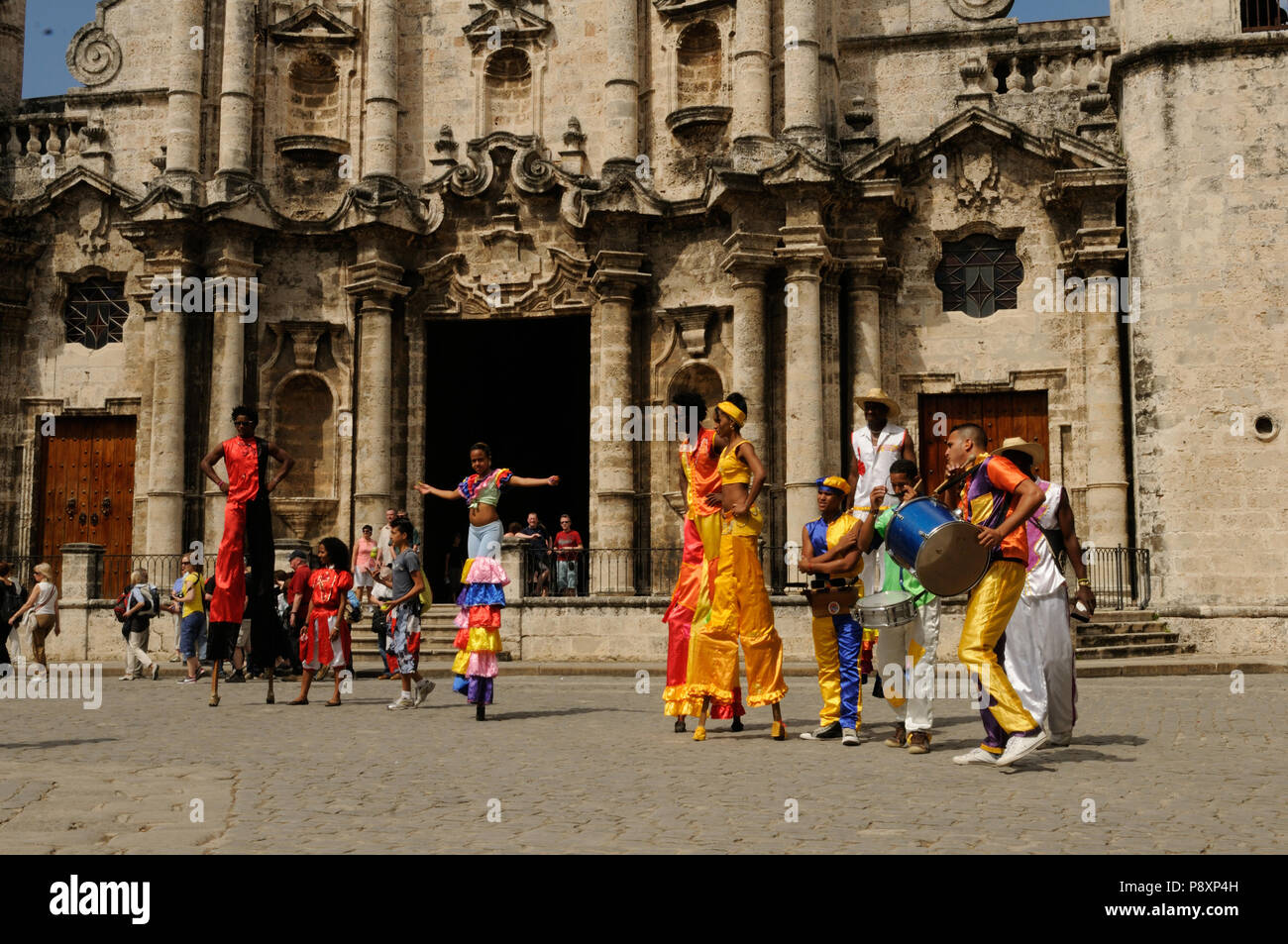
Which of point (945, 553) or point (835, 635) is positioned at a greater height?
point (945, 553)

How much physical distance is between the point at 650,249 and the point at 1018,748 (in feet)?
54.7

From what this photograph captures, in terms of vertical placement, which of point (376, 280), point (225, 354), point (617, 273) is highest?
point (376, 280)

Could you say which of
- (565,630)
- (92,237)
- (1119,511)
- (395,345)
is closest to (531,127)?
(395,345)

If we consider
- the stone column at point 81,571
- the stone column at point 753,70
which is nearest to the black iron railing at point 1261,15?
the stone column at point 753,70

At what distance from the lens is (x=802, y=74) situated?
72.2 ft

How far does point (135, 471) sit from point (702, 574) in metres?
17.4

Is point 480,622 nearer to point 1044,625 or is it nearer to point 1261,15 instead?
point 1044,625

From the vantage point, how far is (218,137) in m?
24.8

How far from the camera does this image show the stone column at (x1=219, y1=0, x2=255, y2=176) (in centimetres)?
2422

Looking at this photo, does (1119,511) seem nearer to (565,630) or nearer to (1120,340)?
(1120,340)

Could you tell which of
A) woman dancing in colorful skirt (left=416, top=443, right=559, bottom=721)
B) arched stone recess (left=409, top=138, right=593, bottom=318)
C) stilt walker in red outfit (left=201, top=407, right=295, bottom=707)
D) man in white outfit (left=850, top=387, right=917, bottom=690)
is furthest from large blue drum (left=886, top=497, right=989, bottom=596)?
arched stone recess (left=409, top=138, right=593, bottom=318)

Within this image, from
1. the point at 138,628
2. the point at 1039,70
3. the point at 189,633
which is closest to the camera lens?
the point at 189,633

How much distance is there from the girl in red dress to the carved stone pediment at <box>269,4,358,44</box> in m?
15.0

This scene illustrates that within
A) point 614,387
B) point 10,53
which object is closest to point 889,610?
point 614,387
